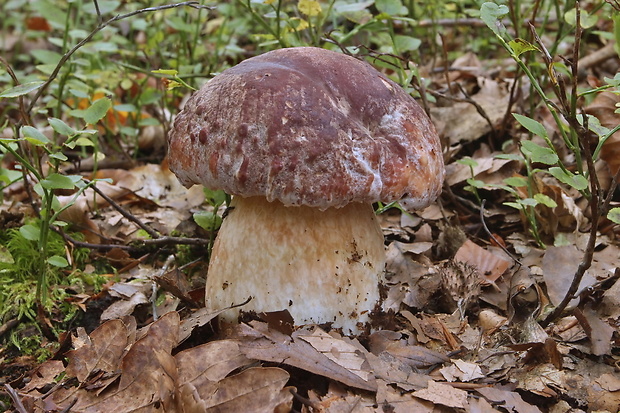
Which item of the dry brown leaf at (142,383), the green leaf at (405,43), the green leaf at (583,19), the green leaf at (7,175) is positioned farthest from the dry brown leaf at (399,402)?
the green leaf at (583,19)

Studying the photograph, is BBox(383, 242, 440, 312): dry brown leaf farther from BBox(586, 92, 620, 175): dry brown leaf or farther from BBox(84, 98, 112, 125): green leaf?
BBox(84, 98, 112, 125): green leaf

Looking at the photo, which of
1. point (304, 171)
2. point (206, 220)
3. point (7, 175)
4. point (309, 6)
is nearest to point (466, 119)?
point (309, 6)

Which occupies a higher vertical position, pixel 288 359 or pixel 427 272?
pixel 288 359

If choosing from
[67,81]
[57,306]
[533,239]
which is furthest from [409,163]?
[67,81]

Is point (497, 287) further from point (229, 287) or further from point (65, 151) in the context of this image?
point (65, 151)

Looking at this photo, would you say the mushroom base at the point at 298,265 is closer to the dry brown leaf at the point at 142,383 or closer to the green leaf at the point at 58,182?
the dry brown leaf at the point at 142,383

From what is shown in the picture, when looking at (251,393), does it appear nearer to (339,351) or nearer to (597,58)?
(339,351)
